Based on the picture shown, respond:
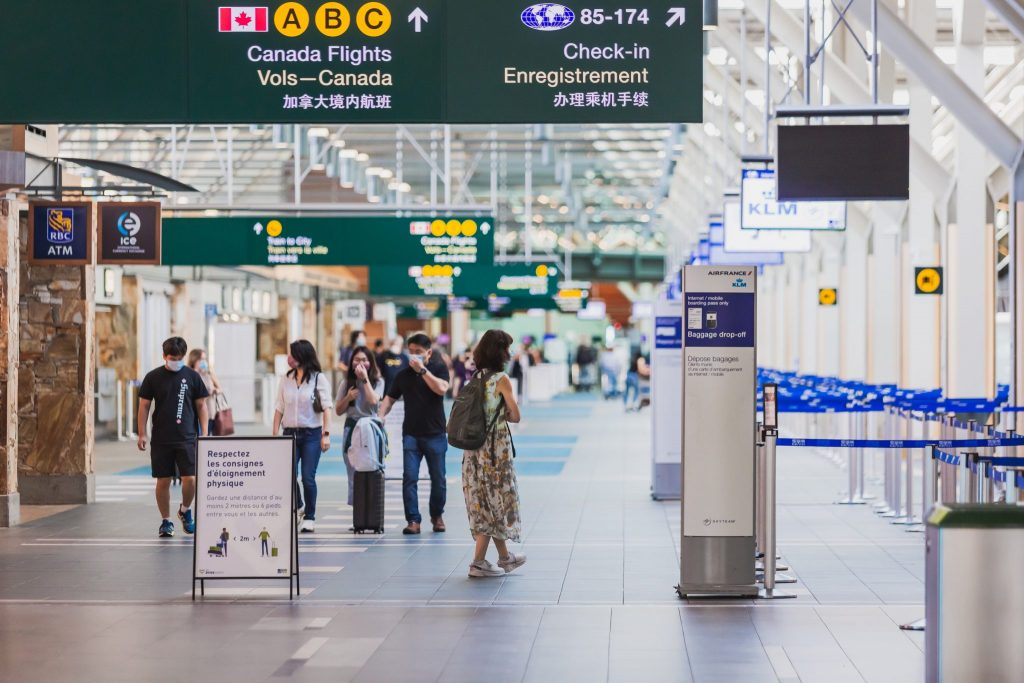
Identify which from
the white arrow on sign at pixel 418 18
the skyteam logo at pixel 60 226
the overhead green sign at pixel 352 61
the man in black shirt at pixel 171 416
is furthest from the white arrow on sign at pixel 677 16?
the skyteam logo at pixel 60 226

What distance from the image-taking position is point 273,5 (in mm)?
10539

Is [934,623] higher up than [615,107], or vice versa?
[615,107]

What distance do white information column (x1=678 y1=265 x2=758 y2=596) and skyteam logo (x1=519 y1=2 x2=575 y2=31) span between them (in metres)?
2.10

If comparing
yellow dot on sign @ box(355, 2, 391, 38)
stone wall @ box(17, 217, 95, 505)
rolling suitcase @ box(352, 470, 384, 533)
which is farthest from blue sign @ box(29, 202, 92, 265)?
yellow dot on sign @ box(355, 2, 391, 38)

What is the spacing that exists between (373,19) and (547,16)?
3.95 feet

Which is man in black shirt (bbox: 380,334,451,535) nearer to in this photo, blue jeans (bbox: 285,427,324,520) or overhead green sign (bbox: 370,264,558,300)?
blue jeans (bbox: 285,427,324,520)

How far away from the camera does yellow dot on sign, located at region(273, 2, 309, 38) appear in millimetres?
10523

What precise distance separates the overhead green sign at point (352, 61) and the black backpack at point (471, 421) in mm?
1905

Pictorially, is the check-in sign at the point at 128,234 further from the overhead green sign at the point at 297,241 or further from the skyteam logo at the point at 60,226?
the overhead green sign at the point at 297,241

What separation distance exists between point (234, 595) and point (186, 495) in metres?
3.53

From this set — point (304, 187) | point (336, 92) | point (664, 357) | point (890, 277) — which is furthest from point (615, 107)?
point (304, 187)

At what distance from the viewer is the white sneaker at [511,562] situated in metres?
10.6

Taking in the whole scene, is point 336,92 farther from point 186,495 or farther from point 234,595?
point 186,495

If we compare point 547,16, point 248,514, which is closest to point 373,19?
point 547,16
